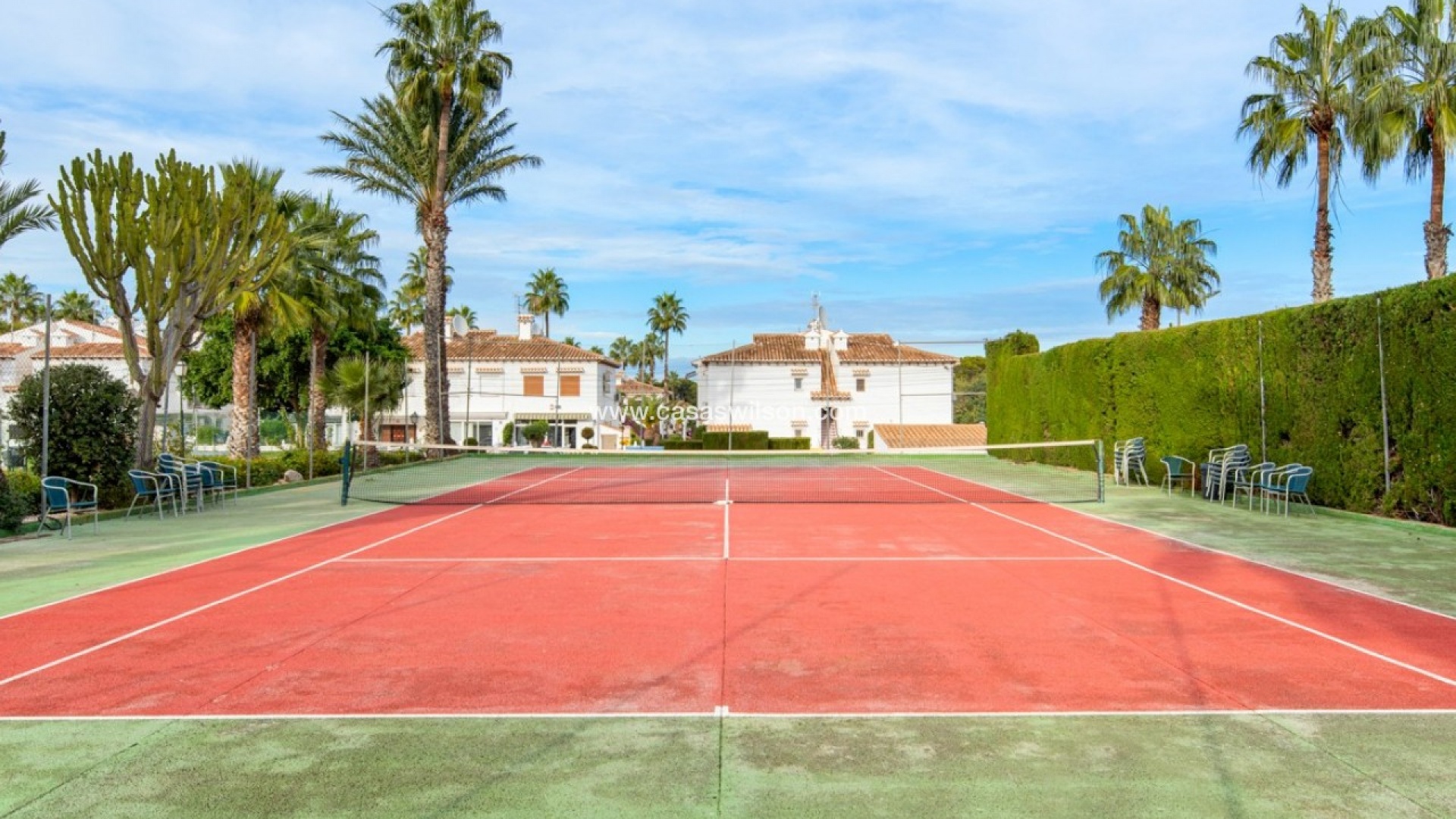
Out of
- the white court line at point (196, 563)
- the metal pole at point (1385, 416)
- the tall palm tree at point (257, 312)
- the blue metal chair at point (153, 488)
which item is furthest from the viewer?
the tall palm tree at point (257, 312)

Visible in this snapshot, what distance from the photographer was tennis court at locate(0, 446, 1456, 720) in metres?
5.59

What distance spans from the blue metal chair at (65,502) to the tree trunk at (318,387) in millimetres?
14536

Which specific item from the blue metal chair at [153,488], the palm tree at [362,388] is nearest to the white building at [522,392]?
the palm tree at [362,388]

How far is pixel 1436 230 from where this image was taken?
19.5 m

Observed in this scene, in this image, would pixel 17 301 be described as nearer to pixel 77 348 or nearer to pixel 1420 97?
pixel 77 348

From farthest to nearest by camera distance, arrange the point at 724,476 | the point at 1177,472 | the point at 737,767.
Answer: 1. the point at 724,476
2. the point at 1177,472
3. the point at 737,767

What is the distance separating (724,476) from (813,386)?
28.5 meters

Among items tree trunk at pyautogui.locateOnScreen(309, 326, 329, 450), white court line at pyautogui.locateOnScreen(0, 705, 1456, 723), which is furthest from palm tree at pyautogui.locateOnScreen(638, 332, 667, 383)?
white court line at pyautogui.locateOnScreen(0, 705, 1456, 723)

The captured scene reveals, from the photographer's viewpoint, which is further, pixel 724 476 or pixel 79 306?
pixel 79 306

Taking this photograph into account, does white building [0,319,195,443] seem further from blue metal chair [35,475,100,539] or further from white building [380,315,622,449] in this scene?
blue metal chair [35,475,100,539]

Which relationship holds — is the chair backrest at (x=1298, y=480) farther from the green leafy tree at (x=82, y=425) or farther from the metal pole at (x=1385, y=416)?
the green leafy tree at (x=82, y=425)

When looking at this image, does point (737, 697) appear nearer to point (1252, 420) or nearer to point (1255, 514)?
point (1255, 514)

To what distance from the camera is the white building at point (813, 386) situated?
2015 inches

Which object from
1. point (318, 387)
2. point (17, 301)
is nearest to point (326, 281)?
point (318, 387)
